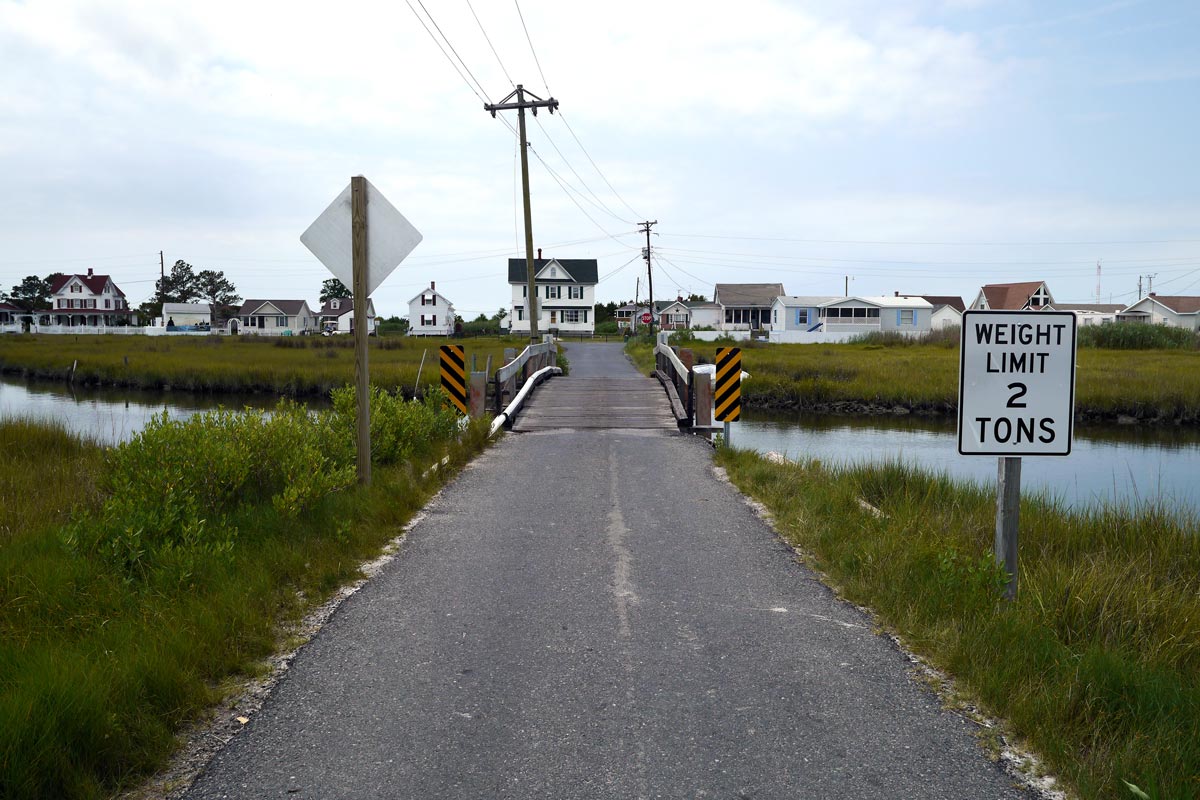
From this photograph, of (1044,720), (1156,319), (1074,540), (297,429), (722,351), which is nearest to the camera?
(1044,720)

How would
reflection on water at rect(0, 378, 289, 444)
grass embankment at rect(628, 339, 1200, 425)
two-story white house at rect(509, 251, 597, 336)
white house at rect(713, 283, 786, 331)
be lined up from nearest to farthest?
reflection on water at rect(0, 378, 289, 444)
grass embankment at rect(628, 339, 1200, 425)
two-story white house at rect(509, 251, 597, 336)
white house at rect(713, 283, 786, 331)

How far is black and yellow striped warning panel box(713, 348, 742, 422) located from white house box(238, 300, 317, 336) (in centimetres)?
11046

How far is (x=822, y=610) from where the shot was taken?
602 cm

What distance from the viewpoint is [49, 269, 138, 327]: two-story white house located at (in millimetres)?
110688

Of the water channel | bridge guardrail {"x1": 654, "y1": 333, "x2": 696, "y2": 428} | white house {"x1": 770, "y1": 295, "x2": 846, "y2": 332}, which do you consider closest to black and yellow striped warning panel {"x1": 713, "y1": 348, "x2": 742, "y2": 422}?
the water channel

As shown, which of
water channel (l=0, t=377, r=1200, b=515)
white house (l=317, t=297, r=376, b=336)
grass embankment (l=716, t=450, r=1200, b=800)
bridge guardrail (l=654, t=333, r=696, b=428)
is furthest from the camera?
white house (l=317, t=297, r=376, b=336)

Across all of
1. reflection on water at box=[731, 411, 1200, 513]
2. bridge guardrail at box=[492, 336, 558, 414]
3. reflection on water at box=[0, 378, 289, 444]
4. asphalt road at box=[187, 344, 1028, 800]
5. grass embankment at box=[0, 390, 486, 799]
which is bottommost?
reflection on water at box=[731, 411, 1200, 513]

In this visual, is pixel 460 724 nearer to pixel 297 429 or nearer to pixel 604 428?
pixel 297 429

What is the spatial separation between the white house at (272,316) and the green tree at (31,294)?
27.1 metres

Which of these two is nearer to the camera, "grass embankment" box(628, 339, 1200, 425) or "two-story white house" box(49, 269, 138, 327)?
"grass embankment" box(628, 339, 1200, 425)

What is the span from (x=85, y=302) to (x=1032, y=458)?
116644 millimetres

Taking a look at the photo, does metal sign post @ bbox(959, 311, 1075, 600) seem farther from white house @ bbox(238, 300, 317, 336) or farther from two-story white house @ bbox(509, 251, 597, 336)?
white house @ bbox(238, 300, 317, 336)

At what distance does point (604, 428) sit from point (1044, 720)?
12848mm

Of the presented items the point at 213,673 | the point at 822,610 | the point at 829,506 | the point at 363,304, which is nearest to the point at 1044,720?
the point at 822,610
